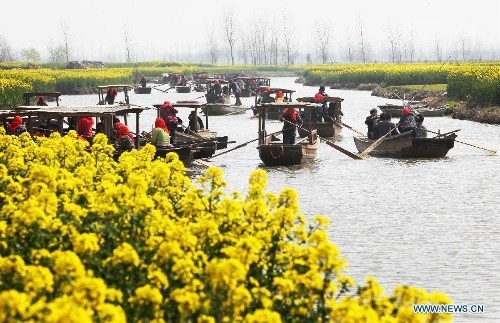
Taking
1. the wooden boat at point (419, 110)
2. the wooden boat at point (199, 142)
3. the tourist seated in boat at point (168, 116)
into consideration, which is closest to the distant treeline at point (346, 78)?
the wooden boat at point (419, 110)

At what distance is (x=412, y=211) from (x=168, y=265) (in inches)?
547

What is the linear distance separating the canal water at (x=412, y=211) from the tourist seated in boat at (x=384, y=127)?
3.26 ft

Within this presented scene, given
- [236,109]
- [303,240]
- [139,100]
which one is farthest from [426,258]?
[139,100]

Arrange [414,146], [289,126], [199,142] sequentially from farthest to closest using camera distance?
1. [414,146]
2. [289,126]
3. [199,142]

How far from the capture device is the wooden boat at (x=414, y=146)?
30406 millimetres

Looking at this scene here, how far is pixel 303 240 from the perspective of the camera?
30.0ft

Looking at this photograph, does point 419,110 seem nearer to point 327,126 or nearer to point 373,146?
point 327,126

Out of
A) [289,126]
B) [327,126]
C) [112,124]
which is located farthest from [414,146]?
[112,124]

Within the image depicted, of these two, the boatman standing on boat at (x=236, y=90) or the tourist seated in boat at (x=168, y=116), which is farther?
the boatman standing on boat at (x=236, y=90)

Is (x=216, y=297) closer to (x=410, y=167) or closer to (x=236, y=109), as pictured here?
(x=410, y=167)

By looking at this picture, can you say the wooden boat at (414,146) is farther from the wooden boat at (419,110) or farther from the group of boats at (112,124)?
the wooden boat at (419,110)

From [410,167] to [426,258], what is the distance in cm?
1322

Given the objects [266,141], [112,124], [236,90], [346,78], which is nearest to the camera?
[112,124]

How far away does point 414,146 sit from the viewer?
30531 mm
